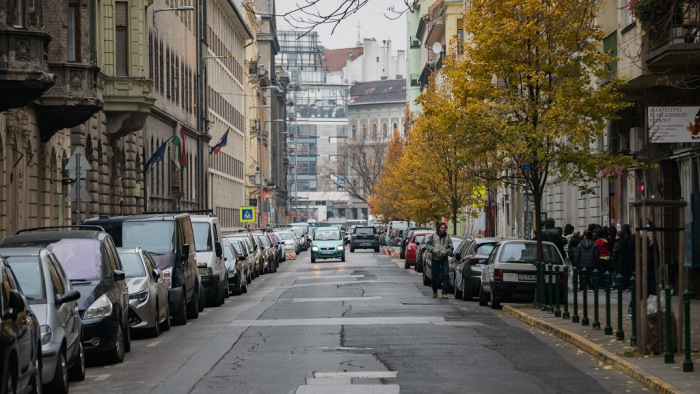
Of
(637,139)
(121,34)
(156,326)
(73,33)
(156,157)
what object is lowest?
(156,326)

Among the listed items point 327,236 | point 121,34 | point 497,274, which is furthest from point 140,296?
point 327,236

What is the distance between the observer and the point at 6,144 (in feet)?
113

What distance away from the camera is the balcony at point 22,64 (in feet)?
95.7

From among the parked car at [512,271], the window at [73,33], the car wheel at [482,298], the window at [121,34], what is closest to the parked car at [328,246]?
the window at [121,34]

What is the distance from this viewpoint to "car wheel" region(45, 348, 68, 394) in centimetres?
1351

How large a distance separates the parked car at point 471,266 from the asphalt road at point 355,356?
2.33 meters

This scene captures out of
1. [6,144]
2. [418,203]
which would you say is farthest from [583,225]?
[418,203]

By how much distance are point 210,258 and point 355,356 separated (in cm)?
1423

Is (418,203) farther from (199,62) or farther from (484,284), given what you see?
(484,284)

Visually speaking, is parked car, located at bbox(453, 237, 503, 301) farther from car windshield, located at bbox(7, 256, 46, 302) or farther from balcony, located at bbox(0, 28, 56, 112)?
car windshield, located at bbox(7, 256, 46, 302)

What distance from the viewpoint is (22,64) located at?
96.4ft

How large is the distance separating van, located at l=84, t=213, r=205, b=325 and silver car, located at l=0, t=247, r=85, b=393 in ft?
31.7

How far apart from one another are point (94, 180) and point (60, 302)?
3127cm

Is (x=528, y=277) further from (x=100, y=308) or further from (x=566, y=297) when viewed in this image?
(x=100, y=308)
